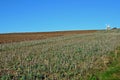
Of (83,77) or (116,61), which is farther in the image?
(116,61)

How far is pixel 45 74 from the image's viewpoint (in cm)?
1322

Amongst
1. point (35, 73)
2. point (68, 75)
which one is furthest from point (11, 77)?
point (68, 75)

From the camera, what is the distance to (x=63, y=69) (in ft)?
47.7

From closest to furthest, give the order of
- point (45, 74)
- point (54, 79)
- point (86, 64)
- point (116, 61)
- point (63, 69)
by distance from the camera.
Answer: point (54, 79)
point (45, 74)
point (63, 69)
point (86, 64)
point (116, 61)

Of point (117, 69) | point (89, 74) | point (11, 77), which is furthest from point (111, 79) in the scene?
point (11, 77)

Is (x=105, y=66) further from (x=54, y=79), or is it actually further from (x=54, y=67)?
(x=54, y=79)

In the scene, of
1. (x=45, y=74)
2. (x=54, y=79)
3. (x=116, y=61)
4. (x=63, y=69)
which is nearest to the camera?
(x=54, y=79)

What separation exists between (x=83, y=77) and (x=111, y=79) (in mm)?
1259

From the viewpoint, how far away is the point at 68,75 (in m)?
13.1

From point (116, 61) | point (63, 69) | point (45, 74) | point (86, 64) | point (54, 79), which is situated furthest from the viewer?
point (116, 61)

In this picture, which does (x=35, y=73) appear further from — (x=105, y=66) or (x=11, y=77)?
(x=105, y=66)

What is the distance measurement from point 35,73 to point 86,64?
3739 mm

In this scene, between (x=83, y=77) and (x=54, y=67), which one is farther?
(x=54, y=67)

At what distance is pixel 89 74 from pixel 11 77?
12.0 feet
